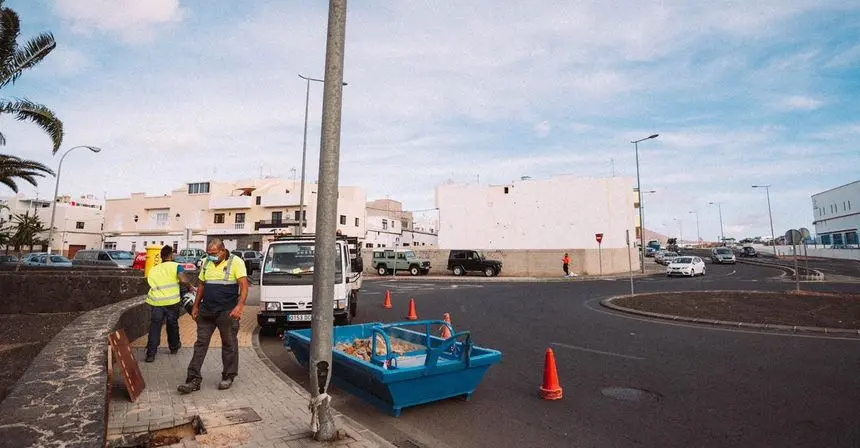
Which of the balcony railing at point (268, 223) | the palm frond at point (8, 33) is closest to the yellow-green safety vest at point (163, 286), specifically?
the palm frond at point (8, 33)

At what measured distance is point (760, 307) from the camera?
14.0m

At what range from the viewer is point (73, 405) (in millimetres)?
3557

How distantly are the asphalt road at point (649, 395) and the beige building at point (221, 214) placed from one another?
48.4 meters

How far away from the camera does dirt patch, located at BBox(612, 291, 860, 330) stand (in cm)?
1173

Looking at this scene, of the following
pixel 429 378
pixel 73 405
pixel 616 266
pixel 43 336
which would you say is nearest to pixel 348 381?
pixel 429 378

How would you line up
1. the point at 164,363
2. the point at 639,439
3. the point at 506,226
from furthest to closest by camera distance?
the point at 506,226
the point at 164,363
the point at 639,439

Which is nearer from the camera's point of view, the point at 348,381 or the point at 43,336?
the point at 348,381

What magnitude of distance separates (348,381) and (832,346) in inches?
360

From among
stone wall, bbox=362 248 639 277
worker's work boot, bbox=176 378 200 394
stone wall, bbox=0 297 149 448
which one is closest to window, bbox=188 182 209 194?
stone wall, bbox=362 248 639 277

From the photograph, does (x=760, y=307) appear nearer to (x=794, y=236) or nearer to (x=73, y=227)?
(x=794, y=236)

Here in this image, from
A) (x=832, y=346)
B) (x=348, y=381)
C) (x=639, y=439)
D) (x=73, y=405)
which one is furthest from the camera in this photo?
(x=832, y=346)

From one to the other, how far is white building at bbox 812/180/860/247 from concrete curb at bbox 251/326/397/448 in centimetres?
8578

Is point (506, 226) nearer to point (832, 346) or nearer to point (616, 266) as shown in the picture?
point (616, 266)

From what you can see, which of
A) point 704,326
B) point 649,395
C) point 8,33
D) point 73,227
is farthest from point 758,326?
point 73,227
